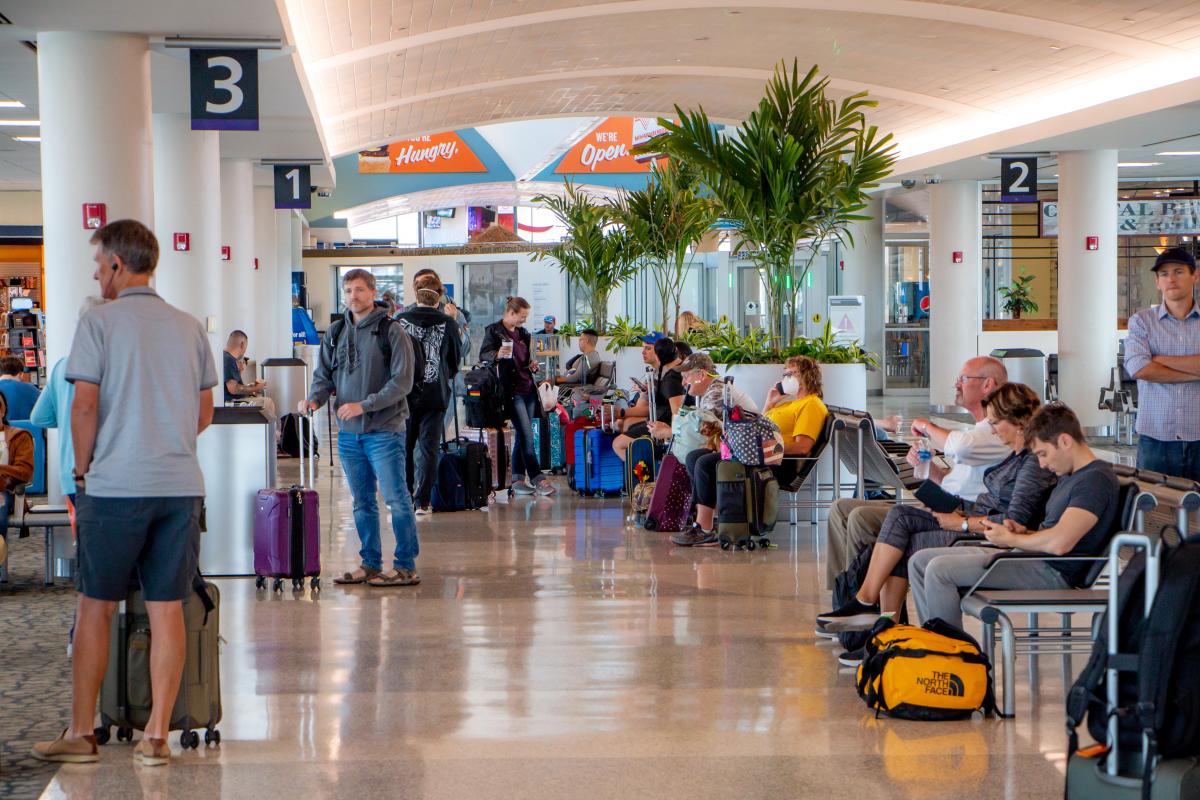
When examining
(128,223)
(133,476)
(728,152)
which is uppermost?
(728,152)

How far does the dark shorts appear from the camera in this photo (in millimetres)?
3918

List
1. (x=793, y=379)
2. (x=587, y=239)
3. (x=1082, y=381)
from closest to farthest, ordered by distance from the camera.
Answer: (x=793, y=379)
(x=1082, y=381)
(x=587, y=239)

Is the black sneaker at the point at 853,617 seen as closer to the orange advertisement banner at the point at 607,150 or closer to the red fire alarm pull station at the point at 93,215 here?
the red fire alarm pull station at the point at 93,215

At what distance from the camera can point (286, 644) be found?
564 cm

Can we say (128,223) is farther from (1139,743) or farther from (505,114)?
(505,114)

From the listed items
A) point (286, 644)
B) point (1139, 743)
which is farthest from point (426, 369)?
point (1139, 743)

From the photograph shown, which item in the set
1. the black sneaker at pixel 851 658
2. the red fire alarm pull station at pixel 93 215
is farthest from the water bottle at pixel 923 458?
the red fire alarm pull station at pixel 93 215

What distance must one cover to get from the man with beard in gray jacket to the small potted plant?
61.2ft

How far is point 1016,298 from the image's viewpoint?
2366 centimetres

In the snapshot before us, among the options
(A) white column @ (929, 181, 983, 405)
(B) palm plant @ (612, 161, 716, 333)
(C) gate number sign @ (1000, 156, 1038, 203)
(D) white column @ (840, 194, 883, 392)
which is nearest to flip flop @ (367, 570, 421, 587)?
(B) palm plant @ (612, 161, 716, 333)

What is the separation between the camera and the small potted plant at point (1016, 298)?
930 inches

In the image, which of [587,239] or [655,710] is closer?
[655,710]

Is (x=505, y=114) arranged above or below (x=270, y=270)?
above

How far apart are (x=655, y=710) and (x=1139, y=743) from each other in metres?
1.77
